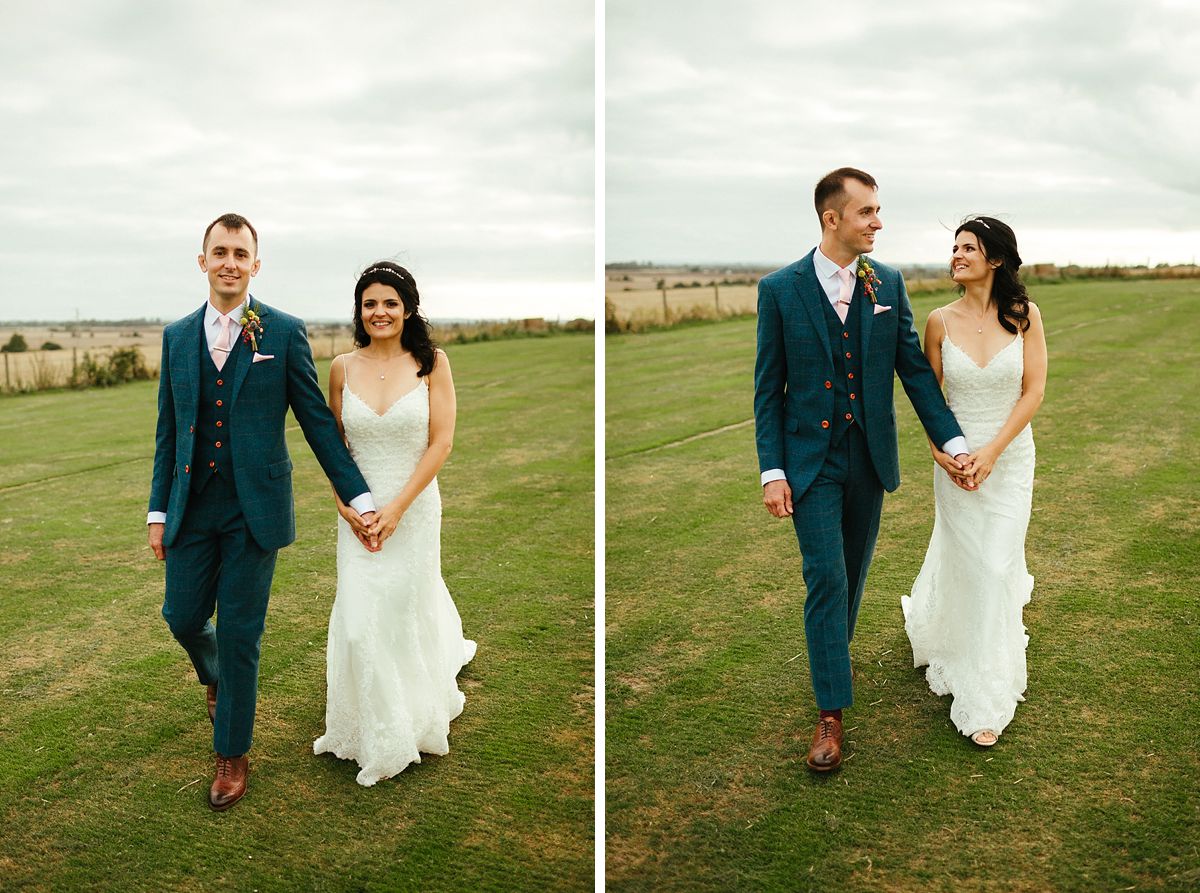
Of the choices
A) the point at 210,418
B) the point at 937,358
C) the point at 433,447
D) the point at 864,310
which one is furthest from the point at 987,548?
the point at 210,418

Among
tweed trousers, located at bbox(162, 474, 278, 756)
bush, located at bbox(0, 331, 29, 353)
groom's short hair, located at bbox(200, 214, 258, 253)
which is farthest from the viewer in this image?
bush, located at bbox(0, 331, 29, 353)

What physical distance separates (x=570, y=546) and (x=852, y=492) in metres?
2.10

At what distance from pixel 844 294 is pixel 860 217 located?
214 millimetres

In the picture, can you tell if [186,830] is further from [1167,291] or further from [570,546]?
[1167,291]

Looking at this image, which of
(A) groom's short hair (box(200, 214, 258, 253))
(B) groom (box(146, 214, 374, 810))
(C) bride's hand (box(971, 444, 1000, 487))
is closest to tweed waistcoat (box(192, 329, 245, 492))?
(B) groom (box(146, 214, 374, 810))

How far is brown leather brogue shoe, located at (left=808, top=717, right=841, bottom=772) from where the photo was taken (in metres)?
2.65

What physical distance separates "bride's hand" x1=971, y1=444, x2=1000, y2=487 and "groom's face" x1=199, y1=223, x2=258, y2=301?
215cm

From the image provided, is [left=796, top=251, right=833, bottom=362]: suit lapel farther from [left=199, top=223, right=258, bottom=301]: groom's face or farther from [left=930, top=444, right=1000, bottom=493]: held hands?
[left=199, top=223, right=258, bottom=301]: groom's face

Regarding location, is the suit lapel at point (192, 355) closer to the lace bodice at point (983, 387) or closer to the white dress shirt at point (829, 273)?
the white dress shirt at point (829, 273)

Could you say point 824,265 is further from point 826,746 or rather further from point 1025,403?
point 826,746

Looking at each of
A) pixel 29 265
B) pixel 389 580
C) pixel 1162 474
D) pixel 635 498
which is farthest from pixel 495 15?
pixel 1162 474

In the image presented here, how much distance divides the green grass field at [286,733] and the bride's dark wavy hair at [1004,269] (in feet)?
5.90

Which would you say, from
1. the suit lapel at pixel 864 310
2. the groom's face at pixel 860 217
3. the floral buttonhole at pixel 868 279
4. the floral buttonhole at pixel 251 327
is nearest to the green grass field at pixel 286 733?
the floral buttonhole at pixel 251 327

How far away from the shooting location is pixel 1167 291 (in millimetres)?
6332
